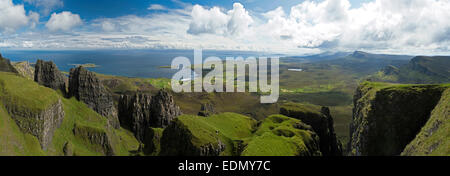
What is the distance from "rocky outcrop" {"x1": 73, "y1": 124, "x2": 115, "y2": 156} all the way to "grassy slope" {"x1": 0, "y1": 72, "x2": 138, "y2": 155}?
167 cm

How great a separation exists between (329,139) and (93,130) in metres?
118

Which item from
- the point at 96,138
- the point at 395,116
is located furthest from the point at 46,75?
the point at 395,116

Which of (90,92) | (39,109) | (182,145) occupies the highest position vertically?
(90,92)

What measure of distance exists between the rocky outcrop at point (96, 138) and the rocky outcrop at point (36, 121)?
16820mm

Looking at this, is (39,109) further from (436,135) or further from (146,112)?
(436,135)

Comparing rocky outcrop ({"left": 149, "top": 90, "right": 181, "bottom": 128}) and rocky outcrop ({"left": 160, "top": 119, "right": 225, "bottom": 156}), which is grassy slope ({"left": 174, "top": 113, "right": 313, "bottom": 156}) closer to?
A: rocky outcrop ({"left": 160, "top": 119, "right": 225, "bottom": 156})

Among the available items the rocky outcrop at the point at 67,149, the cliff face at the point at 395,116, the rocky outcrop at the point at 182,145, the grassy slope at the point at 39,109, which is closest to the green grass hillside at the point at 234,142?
the rocky outcrop at the point at 182,145

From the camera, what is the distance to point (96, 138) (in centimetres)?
11588

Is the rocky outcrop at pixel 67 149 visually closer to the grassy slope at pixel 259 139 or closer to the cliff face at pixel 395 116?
the grassy slope at pixel 259 139

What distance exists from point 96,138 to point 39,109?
31338 millimetres

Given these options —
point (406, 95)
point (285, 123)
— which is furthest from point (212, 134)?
point (406, 95)

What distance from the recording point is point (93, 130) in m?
119

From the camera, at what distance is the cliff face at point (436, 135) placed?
47391 millimetres
